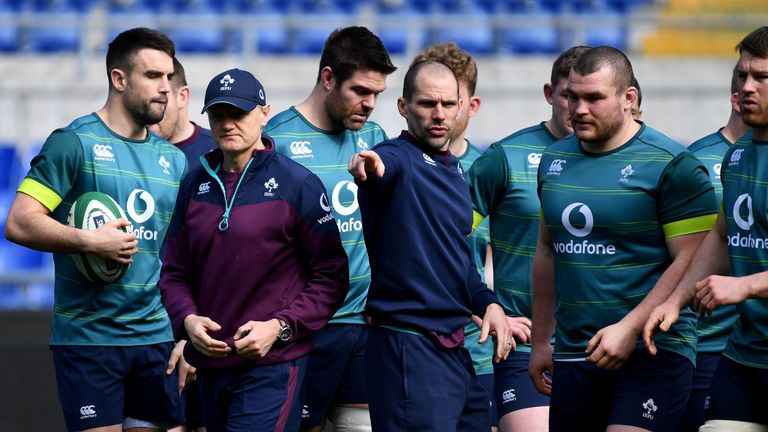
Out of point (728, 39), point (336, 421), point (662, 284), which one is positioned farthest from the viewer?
point (728, 39)

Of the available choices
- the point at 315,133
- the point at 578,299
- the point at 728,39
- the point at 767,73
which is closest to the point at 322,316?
the point at 578,299

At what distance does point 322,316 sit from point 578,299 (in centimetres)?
116

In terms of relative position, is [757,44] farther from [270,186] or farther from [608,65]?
[270,186]

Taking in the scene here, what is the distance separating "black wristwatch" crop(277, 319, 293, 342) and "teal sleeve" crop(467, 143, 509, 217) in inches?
67.6

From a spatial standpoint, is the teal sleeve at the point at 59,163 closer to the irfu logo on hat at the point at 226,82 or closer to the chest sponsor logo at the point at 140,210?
the chest sponsor logo at the point at 140,210

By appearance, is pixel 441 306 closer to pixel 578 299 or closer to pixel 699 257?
pixel 578 299

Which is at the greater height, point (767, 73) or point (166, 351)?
point (767, 73)

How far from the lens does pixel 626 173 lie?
→ 5562 millimetres

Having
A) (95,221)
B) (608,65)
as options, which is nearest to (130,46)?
(95,221)

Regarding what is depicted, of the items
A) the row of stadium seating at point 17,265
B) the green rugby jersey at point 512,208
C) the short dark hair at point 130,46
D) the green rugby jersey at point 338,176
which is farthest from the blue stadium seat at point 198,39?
the green rugby jersey at point 512,208

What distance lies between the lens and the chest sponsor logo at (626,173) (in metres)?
5.55

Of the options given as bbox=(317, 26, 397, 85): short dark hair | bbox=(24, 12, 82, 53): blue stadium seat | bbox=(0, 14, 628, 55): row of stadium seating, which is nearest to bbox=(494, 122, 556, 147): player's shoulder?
bbox=(317, 26, 397, 85): short dark hair

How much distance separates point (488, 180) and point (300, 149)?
1.03 metres

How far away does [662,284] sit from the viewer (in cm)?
539
